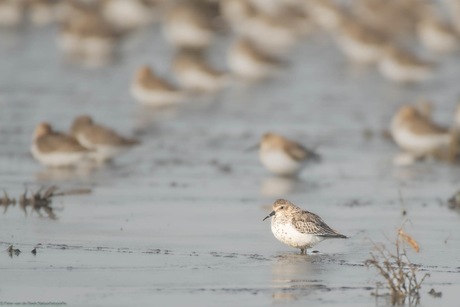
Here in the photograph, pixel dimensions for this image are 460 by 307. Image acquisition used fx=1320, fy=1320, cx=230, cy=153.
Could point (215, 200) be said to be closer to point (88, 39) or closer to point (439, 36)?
point (88, 39)

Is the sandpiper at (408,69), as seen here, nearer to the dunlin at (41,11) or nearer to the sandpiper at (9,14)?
the sandpiper at (9,14)

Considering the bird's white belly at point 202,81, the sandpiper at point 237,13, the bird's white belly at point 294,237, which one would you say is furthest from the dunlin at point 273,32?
the bird's white belly at point 294,237

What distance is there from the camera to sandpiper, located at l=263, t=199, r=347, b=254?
1116 cm

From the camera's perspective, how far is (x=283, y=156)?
52.9 feet

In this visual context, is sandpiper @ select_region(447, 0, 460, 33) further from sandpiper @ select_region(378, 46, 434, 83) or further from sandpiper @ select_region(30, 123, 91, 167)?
sandpiper @ select_region(30, 123, 91, 167)

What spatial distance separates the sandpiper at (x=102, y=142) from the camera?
56.3 ft

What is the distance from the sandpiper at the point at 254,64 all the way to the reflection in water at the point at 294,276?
62.0 ft

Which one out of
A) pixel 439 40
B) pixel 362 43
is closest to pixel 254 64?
pixel 362 43

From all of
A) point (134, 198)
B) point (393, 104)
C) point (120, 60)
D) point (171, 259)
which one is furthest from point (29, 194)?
point (120, 60)

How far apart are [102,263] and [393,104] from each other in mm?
15440

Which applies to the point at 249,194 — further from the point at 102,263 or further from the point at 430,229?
the point at 102,263

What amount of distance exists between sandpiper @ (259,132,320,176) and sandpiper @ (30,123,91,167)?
229 centimetres

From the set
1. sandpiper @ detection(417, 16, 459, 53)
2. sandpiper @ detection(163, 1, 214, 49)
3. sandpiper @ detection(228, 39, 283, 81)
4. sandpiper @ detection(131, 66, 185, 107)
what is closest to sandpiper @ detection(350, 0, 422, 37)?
sandpiper @ detection(417, 16, 459, 53)

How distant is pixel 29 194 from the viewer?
47.1ft
